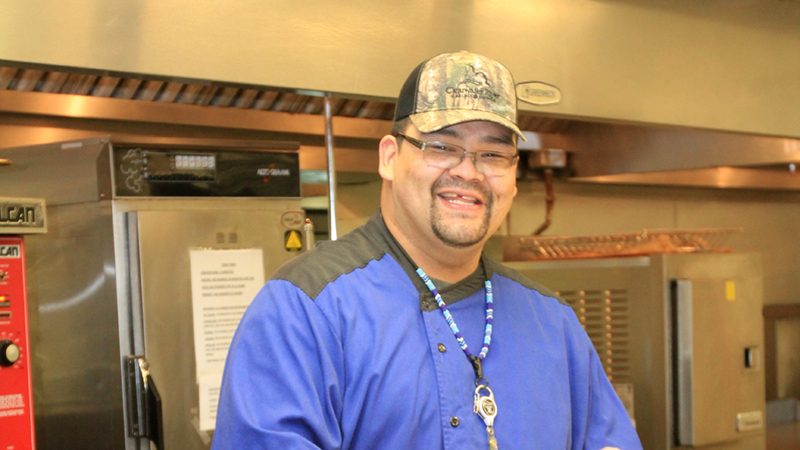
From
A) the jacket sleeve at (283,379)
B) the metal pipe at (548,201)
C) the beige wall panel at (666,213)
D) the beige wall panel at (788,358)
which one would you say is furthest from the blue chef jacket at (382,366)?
the beige wall panel at (788,358)

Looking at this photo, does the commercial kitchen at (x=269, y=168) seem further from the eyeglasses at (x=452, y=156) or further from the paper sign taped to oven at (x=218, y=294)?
the eyeglasses at (x=452, y=156)

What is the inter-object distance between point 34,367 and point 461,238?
55.7 inches

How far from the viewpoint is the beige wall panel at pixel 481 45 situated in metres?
2.06

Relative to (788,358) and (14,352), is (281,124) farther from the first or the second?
(788,358)

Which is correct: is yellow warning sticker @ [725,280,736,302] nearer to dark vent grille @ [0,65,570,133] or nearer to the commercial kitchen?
the commercial kitchen

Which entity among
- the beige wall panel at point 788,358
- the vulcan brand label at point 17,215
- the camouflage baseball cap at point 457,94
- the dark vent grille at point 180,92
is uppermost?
the dark vent grille at point 180,92

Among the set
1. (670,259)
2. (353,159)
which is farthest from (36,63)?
(670,259)

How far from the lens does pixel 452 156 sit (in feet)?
5.69

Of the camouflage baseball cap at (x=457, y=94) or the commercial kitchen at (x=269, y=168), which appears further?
the commercial kitchen at (x=269, y=168)

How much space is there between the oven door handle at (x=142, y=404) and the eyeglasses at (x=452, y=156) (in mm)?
1040

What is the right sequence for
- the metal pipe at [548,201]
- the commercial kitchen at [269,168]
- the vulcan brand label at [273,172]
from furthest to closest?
the metal pipe at [548,201] → the vulcan brand label at [273,172] → the commercial kitchen at [269,168]

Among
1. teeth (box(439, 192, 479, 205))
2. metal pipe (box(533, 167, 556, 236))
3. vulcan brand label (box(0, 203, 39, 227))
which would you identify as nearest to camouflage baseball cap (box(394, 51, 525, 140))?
teeth (box(439, 192, 479, 205))

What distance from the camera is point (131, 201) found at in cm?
244

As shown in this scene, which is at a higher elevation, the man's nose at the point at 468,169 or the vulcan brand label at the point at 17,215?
the man's nose at the point at 468,169
